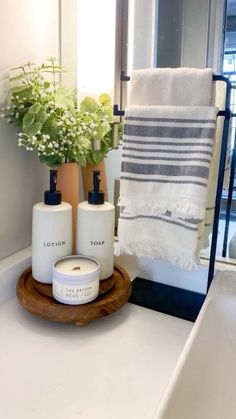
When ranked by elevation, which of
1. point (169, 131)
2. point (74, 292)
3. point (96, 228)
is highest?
point (169, 131)

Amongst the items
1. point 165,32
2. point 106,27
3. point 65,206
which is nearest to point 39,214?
point 65,206

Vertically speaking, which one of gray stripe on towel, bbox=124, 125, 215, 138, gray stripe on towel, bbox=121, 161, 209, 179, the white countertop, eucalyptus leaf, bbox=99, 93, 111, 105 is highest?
eucalyptus leaf, bbox=99, 93, 111, 105

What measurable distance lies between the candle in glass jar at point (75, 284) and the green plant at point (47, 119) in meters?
0.27

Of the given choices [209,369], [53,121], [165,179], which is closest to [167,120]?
[165,179]

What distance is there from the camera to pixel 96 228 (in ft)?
2.69

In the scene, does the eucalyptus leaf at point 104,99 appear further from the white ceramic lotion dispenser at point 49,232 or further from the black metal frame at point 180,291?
the white ceramic lotion dispenser at point 49,232

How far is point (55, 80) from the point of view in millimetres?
979

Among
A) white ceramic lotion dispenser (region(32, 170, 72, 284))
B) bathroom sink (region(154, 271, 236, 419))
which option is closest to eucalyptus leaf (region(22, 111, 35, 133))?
white ceramic lotion dispenser (region(32, 170, 72, 284))

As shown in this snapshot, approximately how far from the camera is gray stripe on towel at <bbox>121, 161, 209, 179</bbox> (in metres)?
0.72

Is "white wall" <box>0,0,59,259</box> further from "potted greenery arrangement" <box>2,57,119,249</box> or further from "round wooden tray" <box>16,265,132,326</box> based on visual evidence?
"round wooden tray" <box>16,265,132,326</box>

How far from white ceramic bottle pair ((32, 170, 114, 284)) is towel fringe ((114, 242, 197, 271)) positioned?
40mm

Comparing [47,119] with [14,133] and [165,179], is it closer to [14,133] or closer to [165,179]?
[14,133]

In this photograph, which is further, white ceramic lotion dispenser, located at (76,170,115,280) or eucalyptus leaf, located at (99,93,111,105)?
eucalyptus leaf, located at (99,93,111,105)

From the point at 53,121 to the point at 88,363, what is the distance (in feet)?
1.71
